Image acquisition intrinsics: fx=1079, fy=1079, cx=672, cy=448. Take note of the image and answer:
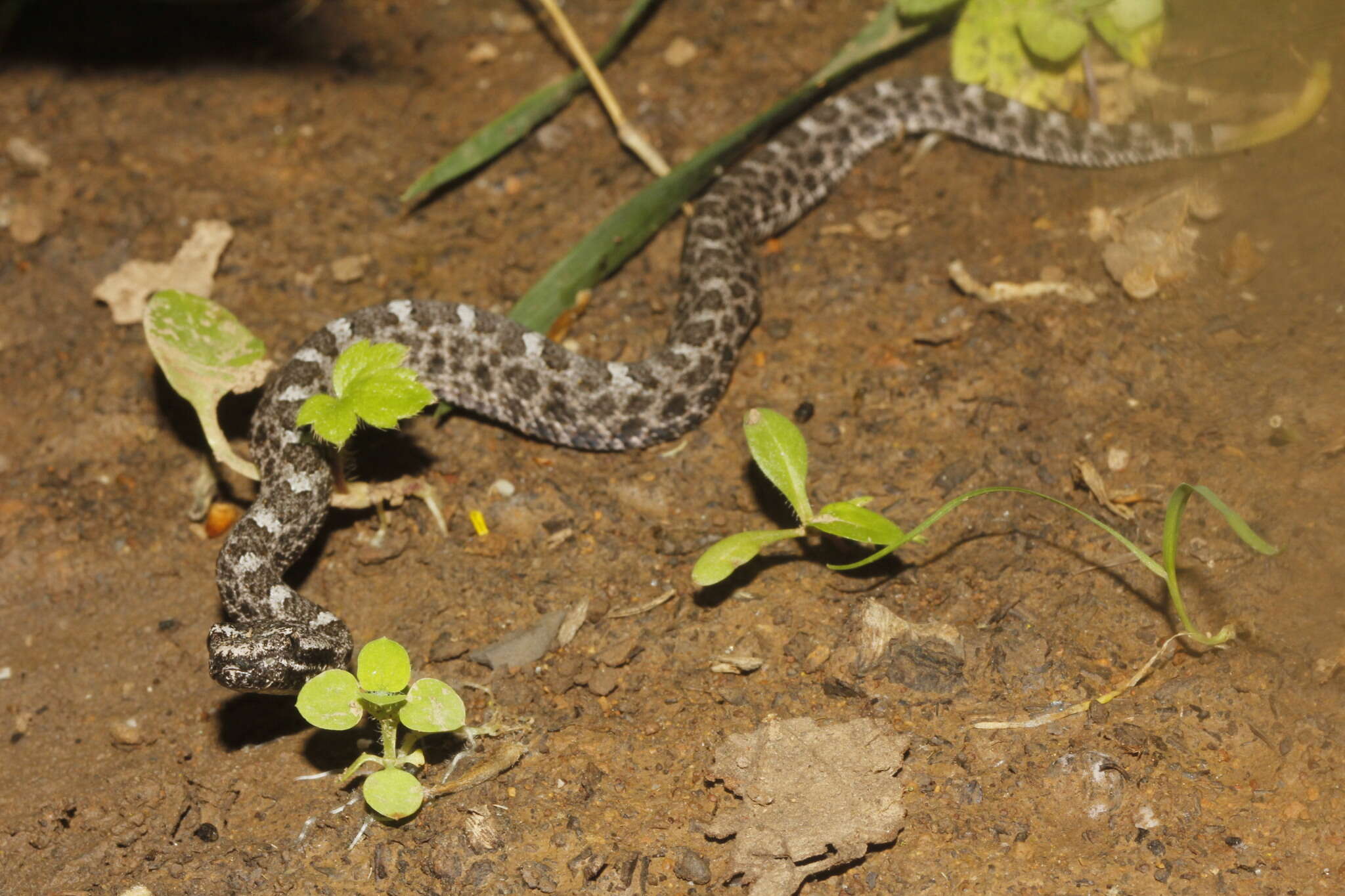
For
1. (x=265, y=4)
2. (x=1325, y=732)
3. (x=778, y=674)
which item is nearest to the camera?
(x=1325, y=732)

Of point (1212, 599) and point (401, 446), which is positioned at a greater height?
point (1212, 599)

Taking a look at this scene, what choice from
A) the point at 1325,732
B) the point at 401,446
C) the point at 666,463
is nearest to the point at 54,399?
the point at 401,446

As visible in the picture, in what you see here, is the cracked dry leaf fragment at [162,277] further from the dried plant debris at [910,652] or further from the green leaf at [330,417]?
the dried plant debris at [910,652]

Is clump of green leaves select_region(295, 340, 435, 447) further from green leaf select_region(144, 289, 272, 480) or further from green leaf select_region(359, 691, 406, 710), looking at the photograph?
green leaf select_region(359, 691, 406, 710)

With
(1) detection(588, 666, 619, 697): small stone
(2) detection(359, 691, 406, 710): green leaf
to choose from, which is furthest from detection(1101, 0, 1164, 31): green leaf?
(2) detection(359, 691, 406, 710): green leaf


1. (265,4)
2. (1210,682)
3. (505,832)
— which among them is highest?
(265,4)

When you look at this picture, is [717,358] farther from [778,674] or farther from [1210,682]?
[1210,682]
